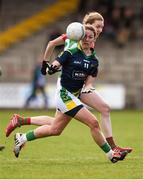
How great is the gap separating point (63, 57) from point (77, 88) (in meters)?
0.60

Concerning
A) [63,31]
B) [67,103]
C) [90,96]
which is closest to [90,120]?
[67,103]

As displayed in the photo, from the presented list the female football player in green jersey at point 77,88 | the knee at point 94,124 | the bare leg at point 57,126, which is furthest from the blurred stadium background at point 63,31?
the knee at point 94,124

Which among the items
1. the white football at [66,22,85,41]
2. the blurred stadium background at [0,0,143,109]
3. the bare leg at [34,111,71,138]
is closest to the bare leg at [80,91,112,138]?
the bare leg at [34,111,71,138]

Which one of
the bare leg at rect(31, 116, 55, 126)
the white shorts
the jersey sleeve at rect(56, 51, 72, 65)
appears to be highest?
the jersey sleeve at rect(56, 51, 72, 65)

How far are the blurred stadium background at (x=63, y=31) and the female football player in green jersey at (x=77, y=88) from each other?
55.3ft

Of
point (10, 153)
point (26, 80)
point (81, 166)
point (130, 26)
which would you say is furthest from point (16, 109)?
point (81, 166)

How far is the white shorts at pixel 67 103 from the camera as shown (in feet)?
36.9

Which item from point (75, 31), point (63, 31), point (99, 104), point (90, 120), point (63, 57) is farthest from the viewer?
point (63, 31)

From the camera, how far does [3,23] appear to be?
30.6m

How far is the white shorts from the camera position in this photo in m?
11.2

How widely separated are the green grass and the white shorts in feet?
2.49

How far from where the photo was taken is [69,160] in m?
11.8

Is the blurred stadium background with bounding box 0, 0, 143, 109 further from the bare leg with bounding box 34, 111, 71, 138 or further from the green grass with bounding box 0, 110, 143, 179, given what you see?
the bare leg with bounding box 34, 111, 71, 138

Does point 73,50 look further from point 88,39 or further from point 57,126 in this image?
point 57,126
